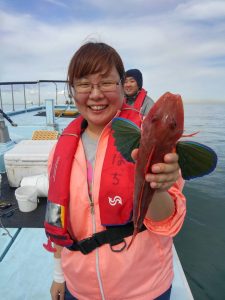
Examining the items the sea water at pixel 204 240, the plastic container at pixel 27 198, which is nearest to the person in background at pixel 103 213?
the sea water at pixel 204 240

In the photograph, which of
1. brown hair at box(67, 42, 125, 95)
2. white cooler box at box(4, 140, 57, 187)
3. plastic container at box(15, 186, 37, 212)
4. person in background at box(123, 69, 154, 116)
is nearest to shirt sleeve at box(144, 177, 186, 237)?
brown hair at box(67, 42, 125, 95)

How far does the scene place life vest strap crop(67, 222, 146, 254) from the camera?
1.63m

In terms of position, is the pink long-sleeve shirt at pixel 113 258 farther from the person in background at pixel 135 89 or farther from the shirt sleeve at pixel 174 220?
the person in background at pixel 135 89

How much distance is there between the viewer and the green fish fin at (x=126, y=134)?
136cm

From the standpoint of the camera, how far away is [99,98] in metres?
1.67

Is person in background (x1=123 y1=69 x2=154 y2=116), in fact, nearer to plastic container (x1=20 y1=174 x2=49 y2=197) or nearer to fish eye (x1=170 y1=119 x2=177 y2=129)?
plastic container (x1=20 y1=174 x2=49 y2=197)

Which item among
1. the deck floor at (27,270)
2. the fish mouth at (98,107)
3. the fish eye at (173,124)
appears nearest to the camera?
the fish eye at (173,124)

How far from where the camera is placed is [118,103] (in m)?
1.76

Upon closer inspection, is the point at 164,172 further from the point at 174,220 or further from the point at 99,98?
the point at 99,98

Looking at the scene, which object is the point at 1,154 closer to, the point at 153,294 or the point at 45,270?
the point at 45,270

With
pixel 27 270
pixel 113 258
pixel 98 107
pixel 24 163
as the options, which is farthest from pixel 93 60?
pixel 24 163

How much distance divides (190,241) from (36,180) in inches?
141

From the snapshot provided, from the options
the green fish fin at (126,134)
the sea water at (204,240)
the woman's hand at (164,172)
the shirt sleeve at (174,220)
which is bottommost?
the sea water at (204,240)

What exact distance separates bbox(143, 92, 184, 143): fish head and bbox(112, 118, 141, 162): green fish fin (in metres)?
0.19
